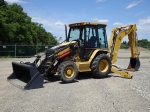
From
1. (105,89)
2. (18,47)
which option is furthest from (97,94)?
(18,47)

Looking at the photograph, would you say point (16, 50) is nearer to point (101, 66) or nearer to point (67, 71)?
point (101, 66)

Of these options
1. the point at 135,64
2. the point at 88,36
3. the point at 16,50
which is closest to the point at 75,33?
the point at 88,36

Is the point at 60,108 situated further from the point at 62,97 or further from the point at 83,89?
the point at 83,89

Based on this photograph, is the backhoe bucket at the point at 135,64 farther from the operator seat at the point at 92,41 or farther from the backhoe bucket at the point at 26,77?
the backhoe bucket at the point at 26,77

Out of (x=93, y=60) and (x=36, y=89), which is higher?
(x=93, y=60)

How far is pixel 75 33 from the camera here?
10.6 metres

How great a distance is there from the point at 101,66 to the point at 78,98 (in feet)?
13.4

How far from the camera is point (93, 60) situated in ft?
33.0

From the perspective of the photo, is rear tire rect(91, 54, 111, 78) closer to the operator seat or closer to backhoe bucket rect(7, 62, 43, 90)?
the operator seat

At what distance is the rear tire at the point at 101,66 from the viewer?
386 inches

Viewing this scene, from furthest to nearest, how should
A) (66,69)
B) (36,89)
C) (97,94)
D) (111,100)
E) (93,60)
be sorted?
(93,60) < (66,69) < (36,89) < (97,94) < (111,100)

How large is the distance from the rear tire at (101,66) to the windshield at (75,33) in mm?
1404

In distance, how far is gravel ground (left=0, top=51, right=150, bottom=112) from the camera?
564 centimetres

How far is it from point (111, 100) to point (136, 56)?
7017 mm
